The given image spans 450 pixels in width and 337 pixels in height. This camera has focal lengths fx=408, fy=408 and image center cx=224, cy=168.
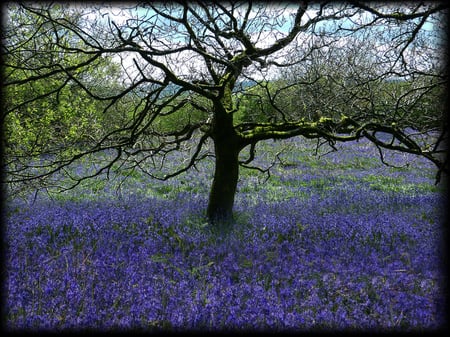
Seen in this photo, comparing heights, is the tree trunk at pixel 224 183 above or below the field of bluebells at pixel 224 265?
above

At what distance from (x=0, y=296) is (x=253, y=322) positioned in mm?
2409

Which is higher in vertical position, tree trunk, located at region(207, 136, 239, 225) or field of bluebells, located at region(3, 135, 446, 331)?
tree trunk, located at region(207, 136, 239, 225)

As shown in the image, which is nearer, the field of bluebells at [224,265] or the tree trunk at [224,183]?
the field of bluebells at [224,265]

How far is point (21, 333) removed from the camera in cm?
343

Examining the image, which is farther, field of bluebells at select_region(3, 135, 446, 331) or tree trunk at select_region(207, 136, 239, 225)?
tree trunk at select_region(207, 136, 239, 225)

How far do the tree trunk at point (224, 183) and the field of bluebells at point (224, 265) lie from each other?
0.25 meters

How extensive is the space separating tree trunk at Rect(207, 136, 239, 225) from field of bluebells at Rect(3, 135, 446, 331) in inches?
9.7

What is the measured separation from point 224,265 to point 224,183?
1.90 meters

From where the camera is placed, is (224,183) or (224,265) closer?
(224,265)

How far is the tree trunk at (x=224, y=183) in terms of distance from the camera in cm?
645

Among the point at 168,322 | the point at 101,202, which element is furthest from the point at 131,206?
the point at 168,322

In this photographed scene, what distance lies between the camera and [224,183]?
21.5ft

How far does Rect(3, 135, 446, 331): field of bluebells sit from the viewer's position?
3678 millimetres

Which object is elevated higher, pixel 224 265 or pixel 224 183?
pixel 224 183
